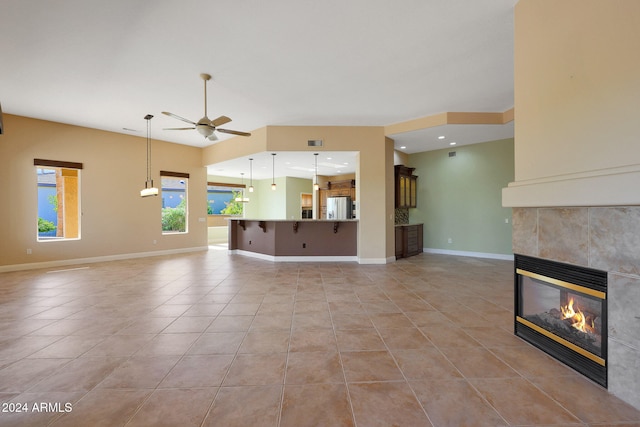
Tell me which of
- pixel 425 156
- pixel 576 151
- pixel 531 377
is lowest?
pixel 531 377

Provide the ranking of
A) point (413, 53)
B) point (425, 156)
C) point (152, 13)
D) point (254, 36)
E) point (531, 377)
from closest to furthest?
point (531, 377)
point (152, 13)
point (254, 36)
point (413, 53)
point (425, 156)

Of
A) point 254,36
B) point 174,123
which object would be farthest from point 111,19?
point 174,123

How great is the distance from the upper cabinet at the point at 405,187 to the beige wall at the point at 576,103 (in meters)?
4.83

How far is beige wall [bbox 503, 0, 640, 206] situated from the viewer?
1717 mm

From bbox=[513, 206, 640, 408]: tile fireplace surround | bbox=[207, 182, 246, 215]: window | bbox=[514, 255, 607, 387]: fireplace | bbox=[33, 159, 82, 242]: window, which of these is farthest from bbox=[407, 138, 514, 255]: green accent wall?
bbox=[33, 159, 82, 242]: window

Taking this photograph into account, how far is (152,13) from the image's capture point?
2795 millimetres

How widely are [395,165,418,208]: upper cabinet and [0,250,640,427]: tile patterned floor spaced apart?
11.9 ft

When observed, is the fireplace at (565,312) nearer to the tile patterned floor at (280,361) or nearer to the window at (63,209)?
the tile patterned floor at (280,361)

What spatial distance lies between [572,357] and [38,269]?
29.0ft

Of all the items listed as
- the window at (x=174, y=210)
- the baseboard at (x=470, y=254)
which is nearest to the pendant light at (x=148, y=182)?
the window at (x=174, y=210)

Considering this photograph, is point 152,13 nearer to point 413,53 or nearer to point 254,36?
point 254,36

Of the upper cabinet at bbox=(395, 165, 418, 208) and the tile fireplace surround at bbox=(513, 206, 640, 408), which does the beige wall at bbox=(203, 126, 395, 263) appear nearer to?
the upper cabinet at bbox=(395, 165, 418, 208)

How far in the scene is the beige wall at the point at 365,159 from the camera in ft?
20.9

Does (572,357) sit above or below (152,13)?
below
